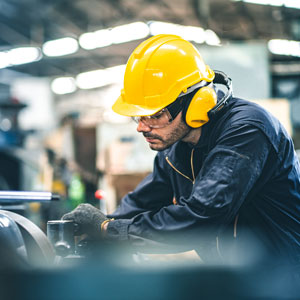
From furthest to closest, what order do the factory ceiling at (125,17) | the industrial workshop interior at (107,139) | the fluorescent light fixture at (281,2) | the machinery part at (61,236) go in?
1. the factory ceiling at (125,17)
2. the fluorescent light fixture at (281,2)
3. the machinery part at (61,236)
4. the industrial workshop interior at (107,139)

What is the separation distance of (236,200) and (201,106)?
36 cm

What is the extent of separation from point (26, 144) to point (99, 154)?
1620mm

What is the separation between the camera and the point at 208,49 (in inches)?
182

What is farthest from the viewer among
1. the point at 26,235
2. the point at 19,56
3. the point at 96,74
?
the point at 96,74

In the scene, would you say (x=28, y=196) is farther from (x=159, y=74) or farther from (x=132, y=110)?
(x=159, y=74)

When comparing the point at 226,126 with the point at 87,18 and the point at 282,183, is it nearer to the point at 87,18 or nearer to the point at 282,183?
the point at 282,183

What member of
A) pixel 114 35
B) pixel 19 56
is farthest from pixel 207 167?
pixel 19 56

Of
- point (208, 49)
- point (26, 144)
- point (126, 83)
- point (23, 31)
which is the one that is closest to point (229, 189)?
point (126, 83)

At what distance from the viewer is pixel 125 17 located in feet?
30.1

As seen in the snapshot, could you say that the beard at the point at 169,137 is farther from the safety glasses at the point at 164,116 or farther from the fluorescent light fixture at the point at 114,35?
the fluorescent light fixture at the point at 114,35

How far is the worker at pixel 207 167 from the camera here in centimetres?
125

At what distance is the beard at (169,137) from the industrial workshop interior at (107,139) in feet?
0.03

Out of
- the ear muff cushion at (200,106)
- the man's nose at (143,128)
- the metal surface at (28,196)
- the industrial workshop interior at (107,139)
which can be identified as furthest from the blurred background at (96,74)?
the ear muff cushion at (200,106)

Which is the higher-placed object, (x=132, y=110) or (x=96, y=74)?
(x=96, y=74)
